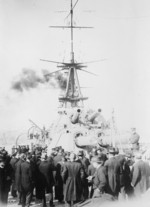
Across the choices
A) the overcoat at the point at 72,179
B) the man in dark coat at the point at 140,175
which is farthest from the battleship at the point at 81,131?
the overcoat at the point at 72,179

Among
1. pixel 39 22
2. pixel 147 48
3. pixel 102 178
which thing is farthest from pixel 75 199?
pixel 39 22

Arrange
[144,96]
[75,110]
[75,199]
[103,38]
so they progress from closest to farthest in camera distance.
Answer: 1. [75,199]
2. [144,96]
3. [103,38]
4. [75,110]

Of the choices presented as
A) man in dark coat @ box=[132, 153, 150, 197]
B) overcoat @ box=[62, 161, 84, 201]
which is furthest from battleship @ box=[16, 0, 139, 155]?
overcoat @ box=[62, 161, 84, 201]

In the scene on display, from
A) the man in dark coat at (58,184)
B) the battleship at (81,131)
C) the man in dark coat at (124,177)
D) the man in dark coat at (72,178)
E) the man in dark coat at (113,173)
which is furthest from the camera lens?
the battleship at (81,131)

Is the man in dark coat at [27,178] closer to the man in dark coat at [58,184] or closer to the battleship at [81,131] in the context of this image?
the man in dark coat at [58,184]

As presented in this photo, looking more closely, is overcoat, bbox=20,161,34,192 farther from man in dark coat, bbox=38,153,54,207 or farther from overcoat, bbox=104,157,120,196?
overcoat, bbox=104,157,120,196

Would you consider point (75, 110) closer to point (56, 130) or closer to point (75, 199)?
point (56, 130)
